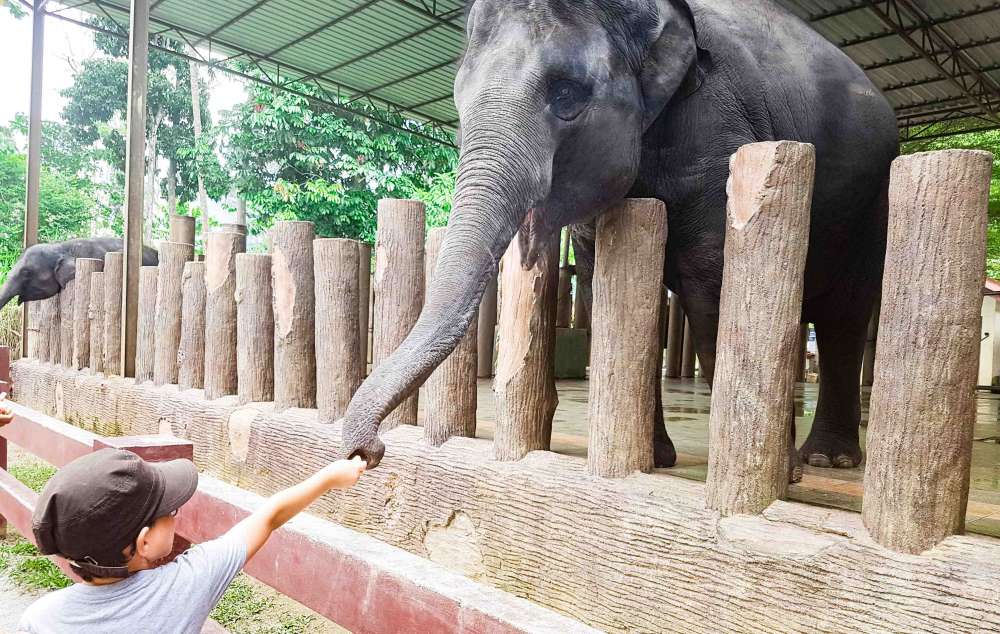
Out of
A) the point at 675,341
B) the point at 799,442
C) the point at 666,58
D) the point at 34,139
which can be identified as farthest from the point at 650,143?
the point at 34,139

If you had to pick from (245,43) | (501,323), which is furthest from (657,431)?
(245,43)

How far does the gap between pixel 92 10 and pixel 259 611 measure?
36.5ft

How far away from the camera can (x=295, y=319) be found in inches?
129

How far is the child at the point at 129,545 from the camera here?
121 cm

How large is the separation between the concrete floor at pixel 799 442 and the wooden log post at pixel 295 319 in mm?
704

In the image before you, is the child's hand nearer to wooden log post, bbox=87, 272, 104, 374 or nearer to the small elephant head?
wooden log post, bbox=87, 272, 104, 374

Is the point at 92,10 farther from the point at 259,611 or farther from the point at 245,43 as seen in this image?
the point at 259,611

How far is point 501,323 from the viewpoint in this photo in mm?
2445

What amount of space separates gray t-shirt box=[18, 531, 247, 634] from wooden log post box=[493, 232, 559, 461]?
1.00 m

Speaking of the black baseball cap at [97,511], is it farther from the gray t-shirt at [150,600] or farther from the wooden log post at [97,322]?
the wooden log post at [97,322]

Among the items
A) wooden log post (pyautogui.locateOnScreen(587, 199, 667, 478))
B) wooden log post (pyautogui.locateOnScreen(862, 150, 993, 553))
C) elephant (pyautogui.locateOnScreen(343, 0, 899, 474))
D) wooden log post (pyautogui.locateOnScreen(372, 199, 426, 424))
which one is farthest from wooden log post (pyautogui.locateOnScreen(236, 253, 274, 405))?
wooden log post (pyautogui.locateOnScreen(862, 150, 993, 553))

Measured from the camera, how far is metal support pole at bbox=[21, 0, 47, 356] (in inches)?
290

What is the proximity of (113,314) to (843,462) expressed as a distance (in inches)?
156

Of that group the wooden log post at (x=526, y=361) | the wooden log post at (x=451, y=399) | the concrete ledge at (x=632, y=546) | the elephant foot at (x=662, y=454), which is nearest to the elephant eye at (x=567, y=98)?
the wooden log post at (x=526, y=361)
